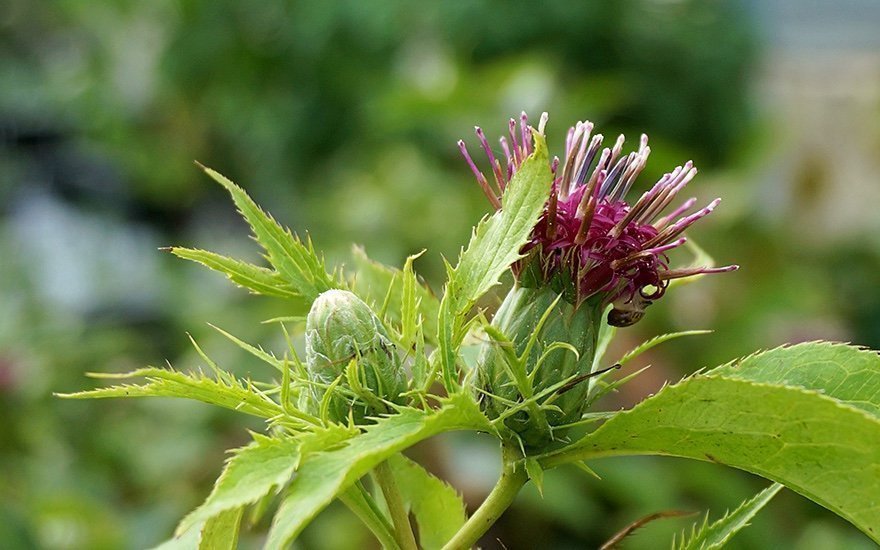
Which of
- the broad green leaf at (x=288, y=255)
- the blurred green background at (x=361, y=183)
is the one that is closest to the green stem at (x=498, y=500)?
the broad green leaf at (x=288, y=255)

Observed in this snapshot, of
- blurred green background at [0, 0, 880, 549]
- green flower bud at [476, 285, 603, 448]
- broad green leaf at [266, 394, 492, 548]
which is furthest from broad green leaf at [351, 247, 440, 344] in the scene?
blurred green background at [0, 0, 880, 549]

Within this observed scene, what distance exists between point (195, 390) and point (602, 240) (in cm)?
34

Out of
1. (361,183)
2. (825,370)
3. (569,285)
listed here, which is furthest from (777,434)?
(361,183)

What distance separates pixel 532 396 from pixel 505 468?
66 mm

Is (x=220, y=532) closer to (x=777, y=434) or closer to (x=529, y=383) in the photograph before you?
(x=529, y=383)

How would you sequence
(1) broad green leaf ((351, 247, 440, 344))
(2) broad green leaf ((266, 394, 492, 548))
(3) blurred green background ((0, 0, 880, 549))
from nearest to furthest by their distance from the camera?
(2) broad green leaf ((266, 394, 492, 548)) → (1) broad green leaf ((351, 247, 440, 344)) → (3) blurred green background ((0, 0, 880, 549))

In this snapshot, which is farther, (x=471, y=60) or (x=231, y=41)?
(x=231, y=41)

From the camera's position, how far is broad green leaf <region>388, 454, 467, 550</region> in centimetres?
98

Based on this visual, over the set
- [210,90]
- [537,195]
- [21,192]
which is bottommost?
[21,192]

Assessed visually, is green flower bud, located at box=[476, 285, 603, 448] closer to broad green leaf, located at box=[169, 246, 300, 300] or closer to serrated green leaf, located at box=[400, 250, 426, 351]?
serrated green leaf, located at box=[400, 250, 426, 351]

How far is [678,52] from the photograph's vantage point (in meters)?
5.28

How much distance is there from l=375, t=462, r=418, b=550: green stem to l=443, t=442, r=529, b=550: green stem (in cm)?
4

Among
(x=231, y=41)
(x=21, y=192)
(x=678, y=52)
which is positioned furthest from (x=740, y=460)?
(x=21, y=192)

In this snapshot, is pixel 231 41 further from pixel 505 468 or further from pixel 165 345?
pixel 505 468
